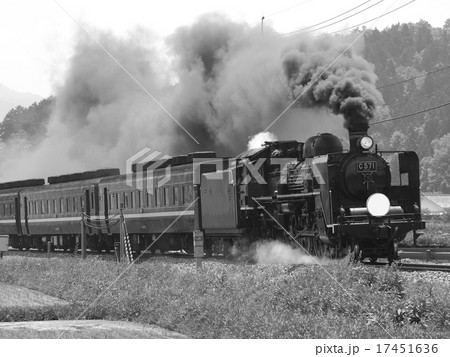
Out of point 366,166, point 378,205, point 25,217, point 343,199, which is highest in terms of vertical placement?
point 366,166

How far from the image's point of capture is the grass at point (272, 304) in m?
10.5

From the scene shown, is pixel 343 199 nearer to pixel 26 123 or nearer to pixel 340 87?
pixel 340 87

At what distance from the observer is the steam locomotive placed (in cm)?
1941

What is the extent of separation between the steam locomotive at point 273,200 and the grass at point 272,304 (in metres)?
3.09

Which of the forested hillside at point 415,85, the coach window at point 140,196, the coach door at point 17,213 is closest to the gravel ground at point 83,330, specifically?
the coach window at point 140,196

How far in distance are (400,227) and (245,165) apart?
5.59 metres

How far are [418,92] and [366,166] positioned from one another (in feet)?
461

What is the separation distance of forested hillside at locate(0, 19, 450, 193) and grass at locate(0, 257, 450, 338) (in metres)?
111

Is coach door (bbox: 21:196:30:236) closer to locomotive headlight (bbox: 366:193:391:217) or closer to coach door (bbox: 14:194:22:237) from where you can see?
coach door (bbox: 14:194:22:237)

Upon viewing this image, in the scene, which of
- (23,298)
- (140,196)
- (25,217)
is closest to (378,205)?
(23,298)

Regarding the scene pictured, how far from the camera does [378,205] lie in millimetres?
19422

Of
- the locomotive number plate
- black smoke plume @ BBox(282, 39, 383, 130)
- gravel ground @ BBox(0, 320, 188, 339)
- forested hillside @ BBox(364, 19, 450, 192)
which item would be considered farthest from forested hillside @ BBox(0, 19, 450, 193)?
gravel ground @ BBox(0, 320, 188, 339)

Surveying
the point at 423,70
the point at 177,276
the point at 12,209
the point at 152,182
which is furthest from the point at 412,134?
the point at 177,276

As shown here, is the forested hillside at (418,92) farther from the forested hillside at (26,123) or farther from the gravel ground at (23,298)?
the gravel ground at (23,298)
